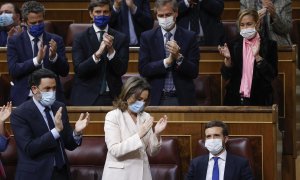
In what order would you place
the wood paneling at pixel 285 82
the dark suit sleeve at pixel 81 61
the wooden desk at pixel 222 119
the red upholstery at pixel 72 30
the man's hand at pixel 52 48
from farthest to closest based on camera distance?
the red upholstery at pixel 72 30 → the wood paneling at pixel 285 82 → the dark suit sleeve at pixel 81 61 → the man's hand at pixel 52 48 → the wooden desk at pixel 222 119

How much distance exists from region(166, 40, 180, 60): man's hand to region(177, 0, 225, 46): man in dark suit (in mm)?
983

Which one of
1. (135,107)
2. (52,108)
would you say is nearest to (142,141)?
(135,107)

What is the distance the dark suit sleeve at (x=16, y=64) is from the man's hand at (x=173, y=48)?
745 mm

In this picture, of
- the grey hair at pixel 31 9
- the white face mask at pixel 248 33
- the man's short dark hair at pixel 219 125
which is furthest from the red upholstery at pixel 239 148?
the grey hair at pixel 31 9

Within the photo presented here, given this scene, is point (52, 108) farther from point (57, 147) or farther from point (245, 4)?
point (245, 4)

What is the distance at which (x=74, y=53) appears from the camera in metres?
5.27

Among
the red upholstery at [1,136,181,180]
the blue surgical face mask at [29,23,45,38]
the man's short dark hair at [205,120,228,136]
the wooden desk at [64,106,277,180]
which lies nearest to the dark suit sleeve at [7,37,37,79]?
the blue surgical face mask at [29,23,45,38]

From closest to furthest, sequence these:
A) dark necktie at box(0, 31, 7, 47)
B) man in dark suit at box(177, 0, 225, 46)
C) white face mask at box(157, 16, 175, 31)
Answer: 1. white face mask at box(157, 16, 175, 31)
2. man in dark suit at box(177, 0, 225, 46)
3. dark necktie at box(0, 31, 7, 47)

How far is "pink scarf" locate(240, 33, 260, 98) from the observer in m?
5.27

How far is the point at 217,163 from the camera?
4.59 m

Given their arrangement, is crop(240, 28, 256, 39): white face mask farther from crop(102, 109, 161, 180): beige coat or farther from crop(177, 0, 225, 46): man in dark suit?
crop(102, 109, 161, 180): beige coat

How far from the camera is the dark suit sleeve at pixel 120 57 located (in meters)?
5.15

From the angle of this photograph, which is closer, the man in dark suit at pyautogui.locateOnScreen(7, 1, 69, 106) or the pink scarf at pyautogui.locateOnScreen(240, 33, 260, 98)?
the man in dark suit at pyautogui.locateOnScreen(7, 1, 69, 106)

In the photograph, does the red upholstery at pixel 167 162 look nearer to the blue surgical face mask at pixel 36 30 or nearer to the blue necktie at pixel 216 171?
the blue necktie at pixel 216 171
